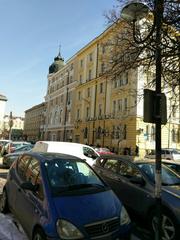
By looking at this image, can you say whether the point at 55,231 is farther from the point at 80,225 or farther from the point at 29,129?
the point at 29,129

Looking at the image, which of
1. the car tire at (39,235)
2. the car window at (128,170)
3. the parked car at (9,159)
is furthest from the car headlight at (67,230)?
the parked car at (9,159)

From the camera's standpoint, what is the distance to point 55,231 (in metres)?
4.28

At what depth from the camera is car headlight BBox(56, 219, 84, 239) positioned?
13.9 ft

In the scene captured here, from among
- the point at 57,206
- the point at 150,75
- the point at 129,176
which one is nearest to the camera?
the point at 57,206

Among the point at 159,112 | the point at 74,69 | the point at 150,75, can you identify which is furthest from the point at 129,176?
the point at 74,69

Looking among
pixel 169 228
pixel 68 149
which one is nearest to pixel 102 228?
pixel 169 228

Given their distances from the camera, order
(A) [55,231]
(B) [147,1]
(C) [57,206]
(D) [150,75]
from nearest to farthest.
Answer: (A) [55,231] → (C) [57,206] → (B) [147,1] → (D) [150,75]

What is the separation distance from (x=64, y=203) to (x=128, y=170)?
10.9ft

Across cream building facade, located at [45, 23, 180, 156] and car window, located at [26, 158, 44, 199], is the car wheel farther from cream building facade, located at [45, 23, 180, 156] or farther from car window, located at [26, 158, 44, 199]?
cream building facade, located at [45, 23, 180, 156]

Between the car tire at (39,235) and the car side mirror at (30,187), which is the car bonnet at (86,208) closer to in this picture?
the car tire at (39,235)

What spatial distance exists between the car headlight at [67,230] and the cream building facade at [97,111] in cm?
2436

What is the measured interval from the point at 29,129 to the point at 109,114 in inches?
2656

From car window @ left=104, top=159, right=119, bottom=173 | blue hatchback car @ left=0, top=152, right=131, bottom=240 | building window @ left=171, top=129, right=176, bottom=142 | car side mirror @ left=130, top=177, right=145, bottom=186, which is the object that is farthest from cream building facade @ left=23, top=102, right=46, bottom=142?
blue hatchback car @ left=0, top=152, right=131, bottom=240

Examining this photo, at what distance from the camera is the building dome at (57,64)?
83875mm
